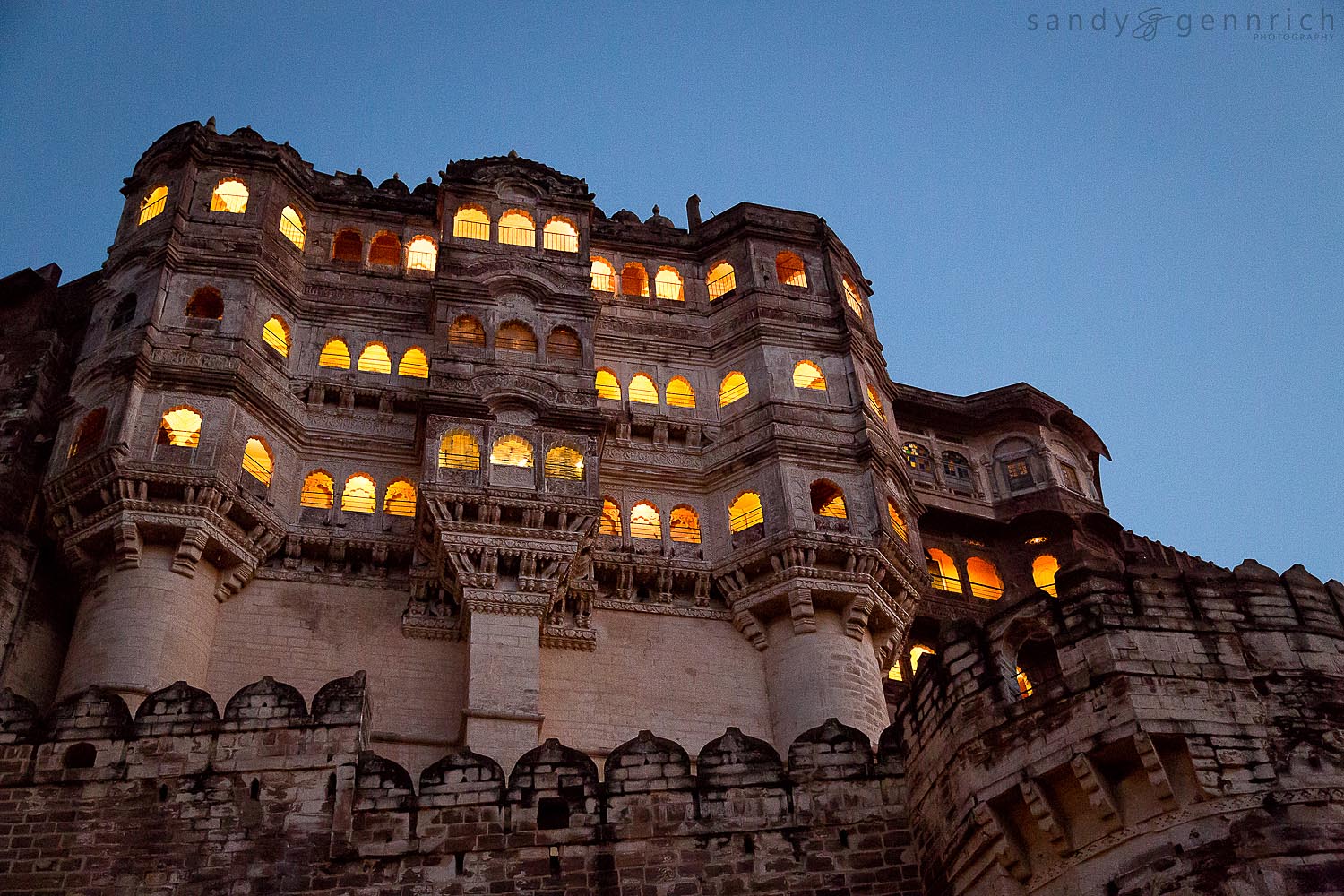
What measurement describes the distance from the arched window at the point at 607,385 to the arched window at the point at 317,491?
7060mm

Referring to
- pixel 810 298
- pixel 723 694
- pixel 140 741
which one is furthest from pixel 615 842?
pixel 810 298

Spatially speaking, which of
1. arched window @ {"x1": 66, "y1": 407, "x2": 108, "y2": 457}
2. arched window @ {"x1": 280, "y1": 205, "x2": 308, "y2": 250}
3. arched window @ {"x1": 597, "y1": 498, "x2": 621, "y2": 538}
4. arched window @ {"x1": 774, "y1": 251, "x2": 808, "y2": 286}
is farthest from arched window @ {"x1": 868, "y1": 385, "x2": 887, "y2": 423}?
arched window @ {"x1": 66, "y1": 407, "x2": 108, "y2": 457}

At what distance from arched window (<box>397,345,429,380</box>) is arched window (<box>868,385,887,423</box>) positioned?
1098 centimetres

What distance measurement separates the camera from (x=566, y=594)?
3228 centimetres

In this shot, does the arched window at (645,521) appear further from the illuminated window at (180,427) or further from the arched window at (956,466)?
the arched window at (956,466)

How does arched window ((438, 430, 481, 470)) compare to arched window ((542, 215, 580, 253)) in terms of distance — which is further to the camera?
arched window ((542, 215, 580, 253))

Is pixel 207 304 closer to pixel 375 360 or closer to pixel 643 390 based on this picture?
pixel 375 360

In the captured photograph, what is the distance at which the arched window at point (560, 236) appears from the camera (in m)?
38.4

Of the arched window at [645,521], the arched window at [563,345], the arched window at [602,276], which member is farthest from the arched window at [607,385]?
the arched window at [645,521]

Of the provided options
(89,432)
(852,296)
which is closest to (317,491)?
(89,432)

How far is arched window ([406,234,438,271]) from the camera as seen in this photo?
3862 cm

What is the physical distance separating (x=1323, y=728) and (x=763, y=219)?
27306 mm

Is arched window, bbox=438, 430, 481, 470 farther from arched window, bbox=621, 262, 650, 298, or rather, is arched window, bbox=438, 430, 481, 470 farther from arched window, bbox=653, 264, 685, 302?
arched window, bbox=653, 264, 685, 302

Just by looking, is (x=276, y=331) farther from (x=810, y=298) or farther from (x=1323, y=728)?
(x=1323, y=728)
